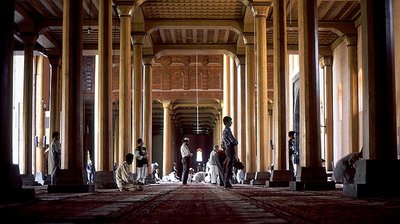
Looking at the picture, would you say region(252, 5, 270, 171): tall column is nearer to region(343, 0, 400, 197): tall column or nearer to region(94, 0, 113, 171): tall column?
region(94, 0, 113, 171): tall column

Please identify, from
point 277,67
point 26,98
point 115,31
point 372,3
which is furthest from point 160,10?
point 372,3

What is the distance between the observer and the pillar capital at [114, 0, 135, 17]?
1905 cm

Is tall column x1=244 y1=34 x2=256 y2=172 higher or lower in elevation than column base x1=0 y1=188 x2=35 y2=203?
higher

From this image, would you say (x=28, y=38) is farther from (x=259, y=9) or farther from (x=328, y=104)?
(x=328, y=104)

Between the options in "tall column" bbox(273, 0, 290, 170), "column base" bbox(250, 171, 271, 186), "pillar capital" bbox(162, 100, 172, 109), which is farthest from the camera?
"pillar capital" bbox(162, 100, 172, 109)

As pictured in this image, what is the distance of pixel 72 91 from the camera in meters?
12.2

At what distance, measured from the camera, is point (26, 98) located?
2214 centimetres

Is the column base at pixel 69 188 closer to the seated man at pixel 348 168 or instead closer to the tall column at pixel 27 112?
the seated man at pixel 348 168

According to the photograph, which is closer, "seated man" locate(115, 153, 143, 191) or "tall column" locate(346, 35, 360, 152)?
"seated man" locate(115, 153, 143, 191)

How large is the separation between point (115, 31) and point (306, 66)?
46.6ft

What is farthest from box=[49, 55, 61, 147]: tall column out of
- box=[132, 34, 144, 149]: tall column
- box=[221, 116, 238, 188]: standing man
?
box=[221, 116, 238, 188]: standing man

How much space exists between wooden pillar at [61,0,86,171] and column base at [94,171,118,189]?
3093 millimetres

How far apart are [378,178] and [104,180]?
8402 millimetres

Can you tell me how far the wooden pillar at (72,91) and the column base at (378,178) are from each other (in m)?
5.66
